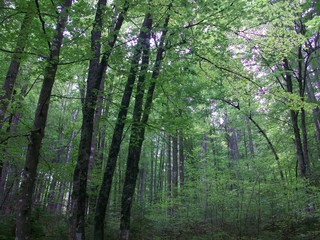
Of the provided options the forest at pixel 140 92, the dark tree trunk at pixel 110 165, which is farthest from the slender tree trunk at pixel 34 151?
the dark tree trunk at pixel 110 165

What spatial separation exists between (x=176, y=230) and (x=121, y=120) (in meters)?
Result: 5.98

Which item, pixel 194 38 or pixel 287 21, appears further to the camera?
pixel 287 21

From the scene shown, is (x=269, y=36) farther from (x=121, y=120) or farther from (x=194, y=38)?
(x=121, y=120)

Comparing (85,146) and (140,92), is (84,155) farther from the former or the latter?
(140,92)

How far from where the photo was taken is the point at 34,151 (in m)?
5.77

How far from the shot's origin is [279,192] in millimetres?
10367

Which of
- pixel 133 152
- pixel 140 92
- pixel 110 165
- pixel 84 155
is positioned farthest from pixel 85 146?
pixel 140 92

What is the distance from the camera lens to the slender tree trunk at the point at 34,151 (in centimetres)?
538

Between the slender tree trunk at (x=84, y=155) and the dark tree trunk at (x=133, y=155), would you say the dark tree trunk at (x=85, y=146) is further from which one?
the dark tree trunk at (x=133, y=155)

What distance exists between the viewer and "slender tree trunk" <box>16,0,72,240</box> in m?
5.38

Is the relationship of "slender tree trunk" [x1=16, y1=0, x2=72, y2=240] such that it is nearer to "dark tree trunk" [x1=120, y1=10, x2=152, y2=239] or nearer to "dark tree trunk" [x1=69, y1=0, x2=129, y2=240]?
"dark tree trunk" [x1=69, y1=0, x2=129, y2=240]

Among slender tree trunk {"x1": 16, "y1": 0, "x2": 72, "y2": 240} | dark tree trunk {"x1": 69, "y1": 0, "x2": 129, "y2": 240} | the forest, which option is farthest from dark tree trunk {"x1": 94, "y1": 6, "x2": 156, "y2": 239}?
slender tree trunk {"x1": 16, "y1": 0, "x2": 72, "y2": 240}

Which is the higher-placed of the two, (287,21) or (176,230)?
(287,21)

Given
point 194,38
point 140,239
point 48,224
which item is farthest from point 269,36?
point 48,224
